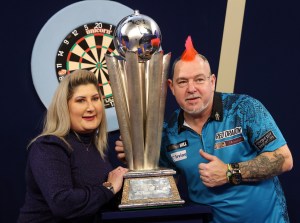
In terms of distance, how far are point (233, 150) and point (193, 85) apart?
0.29 metres

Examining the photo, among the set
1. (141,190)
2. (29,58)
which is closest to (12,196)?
(29,58)

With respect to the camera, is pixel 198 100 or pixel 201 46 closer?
pixel 198 100

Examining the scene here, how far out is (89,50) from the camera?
2305 mm

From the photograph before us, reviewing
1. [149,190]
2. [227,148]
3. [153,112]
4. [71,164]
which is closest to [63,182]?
[71,164]

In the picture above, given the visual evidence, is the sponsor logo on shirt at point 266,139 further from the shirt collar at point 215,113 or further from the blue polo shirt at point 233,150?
the shirt collar at point 215,113

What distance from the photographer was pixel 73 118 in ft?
5.24

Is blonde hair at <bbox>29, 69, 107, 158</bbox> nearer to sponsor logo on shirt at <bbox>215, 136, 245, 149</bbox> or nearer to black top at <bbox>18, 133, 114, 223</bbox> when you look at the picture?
black top at <bbox>18, 133, 114, 223</bbox>

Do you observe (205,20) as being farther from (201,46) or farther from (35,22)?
(35,22)

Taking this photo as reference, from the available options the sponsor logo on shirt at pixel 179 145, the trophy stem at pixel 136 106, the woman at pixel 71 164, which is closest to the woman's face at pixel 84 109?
the woman at pixel 71 164

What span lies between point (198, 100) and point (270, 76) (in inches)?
34.3

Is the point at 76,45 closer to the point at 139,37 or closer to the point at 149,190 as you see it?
the point at 139,37

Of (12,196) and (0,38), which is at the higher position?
(0,38)

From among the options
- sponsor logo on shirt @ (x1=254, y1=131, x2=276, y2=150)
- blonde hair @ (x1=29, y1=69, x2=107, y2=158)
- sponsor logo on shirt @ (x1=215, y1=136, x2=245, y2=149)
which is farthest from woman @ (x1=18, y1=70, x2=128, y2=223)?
sponsor logo on shirt @ (x1=254, y1=131, x2=276, y2=150)

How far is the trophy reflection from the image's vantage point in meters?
1.58
